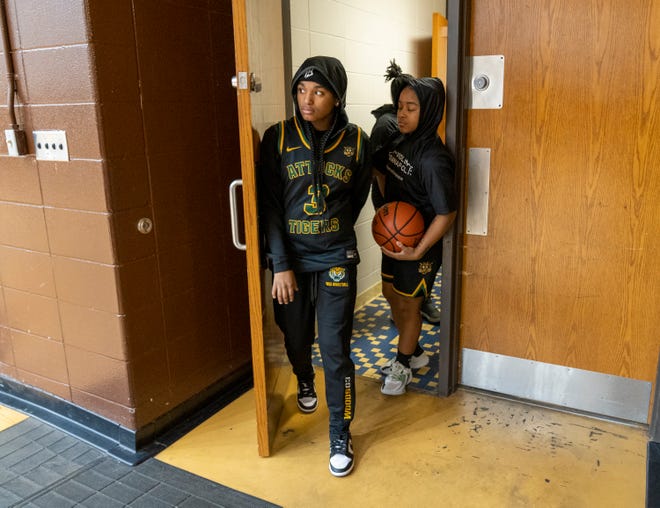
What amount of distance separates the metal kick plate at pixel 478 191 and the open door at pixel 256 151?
91cm

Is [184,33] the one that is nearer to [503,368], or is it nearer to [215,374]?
[215,374]

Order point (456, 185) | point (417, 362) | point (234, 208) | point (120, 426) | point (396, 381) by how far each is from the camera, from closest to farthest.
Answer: point (234, 208) → point (120, 426) → point (456, 185) → point (396, 381) → point (417, 362)

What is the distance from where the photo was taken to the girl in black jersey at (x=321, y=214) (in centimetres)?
207

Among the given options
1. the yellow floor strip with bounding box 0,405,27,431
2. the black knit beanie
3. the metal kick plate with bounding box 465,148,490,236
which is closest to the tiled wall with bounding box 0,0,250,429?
the yellow floor strip with bounding box 0,405,27,431

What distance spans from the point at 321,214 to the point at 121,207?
0.77 meters

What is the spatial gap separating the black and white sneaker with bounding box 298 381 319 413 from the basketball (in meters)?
0.74

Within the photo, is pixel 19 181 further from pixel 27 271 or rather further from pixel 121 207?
pixel 121 207

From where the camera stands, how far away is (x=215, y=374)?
2.70 metres

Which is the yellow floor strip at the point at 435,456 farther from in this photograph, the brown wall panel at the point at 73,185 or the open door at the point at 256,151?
the brown wall panel at the point at 73,185

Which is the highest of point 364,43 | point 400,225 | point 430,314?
point 364,43

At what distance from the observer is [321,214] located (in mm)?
2113

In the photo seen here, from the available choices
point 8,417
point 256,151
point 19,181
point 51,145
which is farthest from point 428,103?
point 8,417

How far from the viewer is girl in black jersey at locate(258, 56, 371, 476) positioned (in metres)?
2.07

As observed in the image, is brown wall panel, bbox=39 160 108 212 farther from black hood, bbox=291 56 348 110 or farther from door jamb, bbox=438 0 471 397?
door jamb, bbox=438 0 471 397
